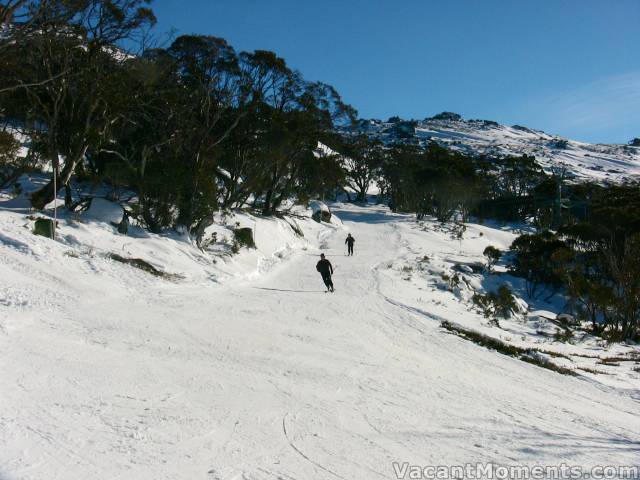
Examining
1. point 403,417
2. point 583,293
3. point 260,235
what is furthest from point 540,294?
point 403,417

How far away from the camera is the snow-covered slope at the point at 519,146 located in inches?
5197

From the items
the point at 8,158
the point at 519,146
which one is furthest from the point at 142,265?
the point at 519,146

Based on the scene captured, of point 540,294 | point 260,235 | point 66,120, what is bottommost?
point 540,294

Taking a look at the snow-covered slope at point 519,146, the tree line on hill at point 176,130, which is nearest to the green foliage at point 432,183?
the tree line on hill at point 176,130

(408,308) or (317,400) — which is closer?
(317,400)

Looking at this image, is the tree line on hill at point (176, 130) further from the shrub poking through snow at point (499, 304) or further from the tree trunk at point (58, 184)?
the shrub poking through snow at point (499, 304)

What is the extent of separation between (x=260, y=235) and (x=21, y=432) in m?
20.8

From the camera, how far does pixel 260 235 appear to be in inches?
981

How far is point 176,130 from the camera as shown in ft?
64.1

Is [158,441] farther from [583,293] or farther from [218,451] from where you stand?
[583,293]

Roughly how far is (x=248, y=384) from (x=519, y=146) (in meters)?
167

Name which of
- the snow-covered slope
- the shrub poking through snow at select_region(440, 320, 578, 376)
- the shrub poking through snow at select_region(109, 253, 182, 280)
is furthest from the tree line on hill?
the snow-covered slope

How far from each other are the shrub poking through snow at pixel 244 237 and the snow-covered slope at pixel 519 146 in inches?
4026

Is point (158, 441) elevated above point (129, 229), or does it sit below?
below
